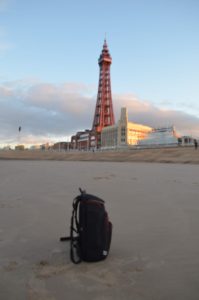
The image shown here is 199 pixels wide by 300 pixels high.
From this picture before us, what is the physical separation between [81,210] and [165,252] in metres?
1.09

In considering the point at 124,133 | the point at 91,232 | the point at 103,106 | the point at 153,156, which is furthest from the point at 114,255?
the point at 103,106

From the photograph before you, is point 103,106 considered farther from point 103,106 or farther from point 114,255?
point 114,255

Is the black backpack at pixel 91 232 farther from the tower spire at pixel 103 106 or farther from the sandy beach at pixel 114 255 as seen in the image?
the tower spire at pixel 103 106

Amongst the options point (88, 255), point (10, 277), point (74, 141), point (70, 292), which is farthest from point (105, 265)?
point (74, 141)

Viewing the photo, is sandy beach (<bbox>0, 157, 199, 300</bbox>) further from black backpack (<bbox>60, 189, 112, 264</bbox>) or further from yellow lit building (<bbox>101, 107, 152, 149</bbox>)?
yellow lit building (<bbox>101, 107, 152, 149</bbox>)

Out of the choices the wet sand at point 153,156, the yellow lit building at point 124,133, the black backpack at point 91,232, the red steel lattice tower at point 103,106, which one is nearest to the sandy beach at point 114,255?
the black backpack at point 91,232

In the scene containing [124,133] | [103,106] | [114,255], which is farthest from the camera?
[103,106]

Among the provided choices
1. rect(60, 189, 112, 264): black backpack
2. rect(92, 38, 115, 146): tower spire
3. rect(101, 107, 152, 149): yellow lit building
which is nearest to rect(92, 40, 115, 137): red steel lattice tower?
rect(92, 38, 115, 146): tower spire

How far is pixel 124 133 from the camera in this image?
4131 inches

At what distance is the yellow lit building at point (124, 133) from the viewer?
10419 cm

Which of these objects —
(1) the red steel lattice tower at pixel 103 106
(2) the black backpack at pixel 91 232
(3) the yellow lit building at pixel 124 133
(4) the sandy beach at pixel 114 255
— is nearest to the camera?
(4) the sandy beach at pixel 114 255

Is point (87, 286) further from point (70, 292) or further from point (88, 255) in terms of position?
point (88, 255)

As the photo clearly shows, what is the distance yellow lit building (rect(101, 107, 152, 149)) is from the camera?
342 ft

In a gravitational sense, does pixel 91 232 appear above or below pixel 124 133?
below
